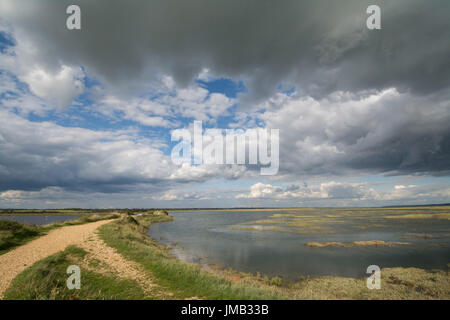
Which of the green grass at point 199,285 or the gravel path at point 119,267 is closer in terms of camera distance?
the green grass at point 199,285

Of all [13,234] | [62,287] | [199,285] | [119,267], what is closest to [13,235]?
[13,234]

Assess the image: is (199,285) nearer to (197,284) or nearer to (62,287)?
(197,284)

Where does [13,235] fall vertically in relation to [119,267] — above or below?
above

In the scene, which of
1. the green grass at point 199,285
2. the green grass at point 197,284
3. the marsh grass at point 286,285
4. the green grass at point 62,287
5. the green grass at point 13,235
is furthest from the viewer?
the green grass at point 13,235

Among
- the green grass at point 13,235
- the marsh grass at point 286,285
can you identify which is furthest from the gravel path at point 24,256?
the marsh grass at point 286,285

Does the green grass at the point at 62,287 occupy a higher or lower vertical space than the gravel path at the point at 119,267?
higher

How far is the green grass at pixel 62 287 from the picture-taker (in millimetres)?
11094

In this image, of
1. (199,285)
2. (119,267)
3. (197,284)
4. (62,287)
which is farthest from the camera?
(119,267)

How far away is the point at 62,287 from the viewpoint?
12062 millimetres

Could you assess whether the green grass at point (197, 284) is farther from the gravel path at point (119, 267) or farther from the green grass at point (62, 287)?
the green grass at point (62, 287)

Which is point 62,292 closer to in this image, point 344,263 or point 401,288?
point 401,288

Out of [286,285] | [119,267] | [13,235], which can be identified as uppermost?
[13,235]

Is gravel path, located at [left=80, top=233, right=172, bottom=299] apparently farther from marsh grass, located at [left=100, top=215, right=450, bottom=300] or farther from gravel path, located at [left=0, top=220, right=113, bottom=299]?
gravel path, located at [left=0, top=220, right=113, bottom=299]

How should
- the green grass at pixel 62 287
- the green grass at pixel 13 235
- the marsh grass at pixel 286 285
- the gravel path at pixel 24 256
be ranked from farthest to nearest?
the green grass at pixel 13 235 < the gravel path at pixel 24 256 < the marsh grass at pixel 286 285 < the green grass at pixel 62 287
